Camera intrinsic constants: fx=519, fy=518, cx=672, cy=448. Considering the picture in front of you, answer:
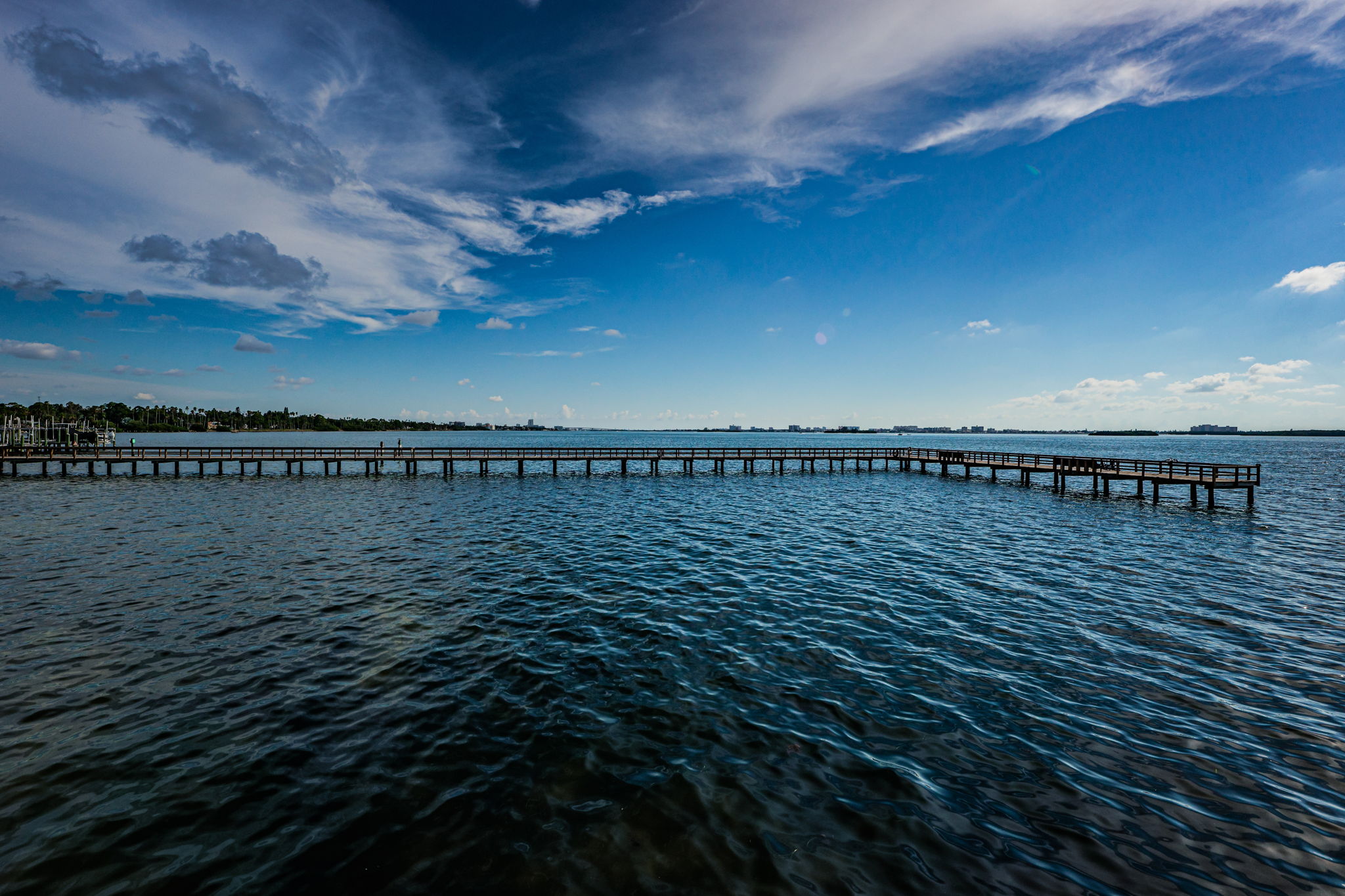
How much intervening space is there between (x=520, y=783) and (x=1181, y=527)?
3421 cm

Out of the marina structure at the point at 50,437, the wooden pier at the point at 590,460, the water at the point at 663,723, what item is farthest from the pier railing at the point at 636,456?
the water at the point at 663,723

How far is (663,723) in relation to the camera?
8352mm

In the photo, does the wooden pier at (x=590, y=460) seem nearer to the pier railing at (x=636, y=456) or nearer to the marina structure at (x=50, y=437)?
the pier railing at (x=636, y=456)

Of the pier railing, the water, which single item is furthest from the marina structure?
the water

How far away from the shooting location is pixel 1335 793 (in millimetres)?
6766

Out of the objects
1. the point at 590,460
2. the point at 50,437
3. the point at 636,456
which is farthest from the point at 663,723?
the point at 50,437

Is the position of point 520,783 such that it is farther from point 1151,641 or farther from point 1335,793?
point 1151,641

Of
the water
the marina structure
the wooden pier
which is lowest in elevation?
the water

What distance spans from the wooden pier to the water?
22714mm

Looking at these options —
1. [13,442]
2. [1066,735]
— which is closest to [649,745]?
[1066,735]

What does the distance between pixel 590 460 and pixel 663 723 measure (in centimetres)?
4790

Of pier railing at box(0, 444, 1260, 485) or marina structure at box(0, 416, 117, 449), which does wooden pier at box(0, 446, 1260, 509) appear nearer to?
pier railing at box(0, 444, 1260, 485)

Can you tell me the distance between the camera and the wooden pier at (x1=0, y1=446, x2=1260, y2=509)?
38.3 m

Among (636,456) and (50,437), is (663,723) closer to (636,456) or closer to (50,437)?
(636,456)
